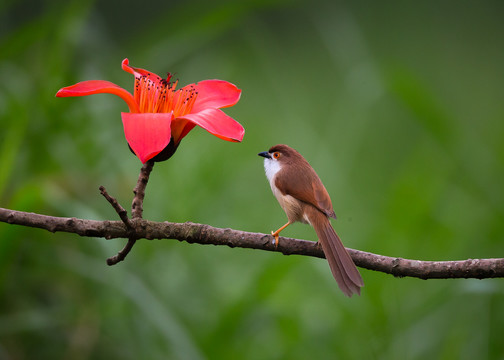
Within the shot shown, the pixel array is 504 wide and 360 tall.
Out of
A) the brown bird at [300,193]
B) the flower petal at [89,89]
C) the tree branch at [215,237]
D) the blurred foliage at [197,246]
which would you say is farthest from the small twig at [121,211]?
the blurred foliage at [197,246]

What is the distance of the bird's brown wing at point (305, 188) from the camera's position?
7.97 feet

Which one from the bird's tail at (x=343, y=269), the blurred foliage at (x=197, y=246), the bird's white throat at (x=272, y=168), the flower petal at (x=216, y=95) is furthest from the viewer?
the blurred foliage at (x=197, y=246)

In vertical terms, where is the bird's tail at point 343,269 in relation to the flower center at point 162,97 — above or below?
below

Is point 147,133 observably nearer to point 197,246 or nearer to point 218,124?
point 218,124

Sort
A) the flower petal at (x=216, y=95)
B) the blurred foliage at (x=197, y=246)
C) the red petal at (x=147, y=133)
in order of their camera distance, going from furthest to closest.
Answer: the blurred foliage at (x=197, y=246)
the flower petal at (x=216, y=95)
the red petal at (x=147, y=133)

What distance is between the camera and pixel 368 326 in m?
3.00

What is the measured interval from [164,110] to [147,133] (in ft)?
1.21

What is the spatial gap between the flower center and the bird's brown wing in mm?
745

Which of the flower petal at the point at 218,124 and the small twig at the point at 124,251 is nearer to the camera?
the flower petal at the point at 218,124

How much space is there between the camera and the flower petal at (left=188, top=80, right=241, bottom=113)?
172cm

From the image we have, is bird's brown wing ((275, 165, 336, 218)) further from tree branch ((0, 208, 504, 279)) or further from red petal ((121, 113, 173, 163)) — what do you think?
red petal ((121, 113, 173, 163))

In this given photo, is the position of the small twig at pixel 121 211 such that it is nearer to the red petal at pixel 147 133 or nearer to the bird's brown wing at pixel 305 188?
the red petal at pixel 147 133

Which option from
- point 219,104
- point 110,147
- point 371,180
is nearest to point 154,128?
point 219,104

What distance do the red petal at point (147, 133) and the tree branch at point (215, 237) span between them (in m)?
0.26
